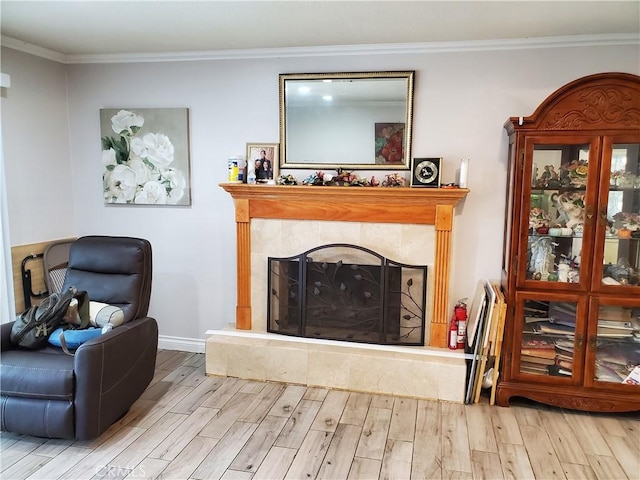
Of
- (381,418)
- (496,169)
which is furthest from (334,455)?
(496,169)

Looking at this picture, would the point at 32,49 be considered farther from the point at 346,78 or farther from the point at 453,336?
the point at 453,336

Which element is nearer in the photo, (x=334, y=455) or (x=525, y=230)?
(x=334, y=455)

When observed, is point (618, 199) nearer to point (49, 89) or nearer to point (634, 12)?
point (634, 12)

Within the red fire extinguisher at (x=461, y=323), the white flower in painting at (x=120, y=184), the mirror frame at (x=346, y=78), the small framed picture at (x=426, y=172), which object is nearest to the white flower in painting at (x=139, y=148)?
the white flower in painting at (x=120, y=184)

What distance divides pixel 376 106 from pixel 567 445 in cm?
244

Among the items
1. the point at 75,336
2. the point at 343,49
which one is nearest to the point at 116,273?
the point at 75,336

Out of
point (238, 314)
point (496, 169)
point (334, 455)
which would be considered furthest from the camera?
point (238, 314)

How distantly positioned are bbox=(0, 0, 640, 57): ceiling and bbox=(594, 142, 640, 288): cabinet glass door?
0.85 meters

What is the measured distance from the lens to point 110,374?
2.46 m

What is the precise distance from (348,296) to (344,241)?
1.33ft

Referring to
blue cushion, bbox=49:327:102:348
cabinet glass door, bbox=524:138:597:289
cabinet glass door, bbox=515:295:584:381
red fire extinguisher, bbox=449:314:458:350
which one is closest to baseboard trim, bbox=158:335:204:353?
blue cushion, bbox=49:327:102:348

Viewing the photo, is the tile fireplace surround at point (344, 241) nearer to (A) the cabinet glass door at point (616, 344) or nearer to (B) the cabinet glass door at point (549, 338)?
(B) the cabinet glass door at point (549, 338)

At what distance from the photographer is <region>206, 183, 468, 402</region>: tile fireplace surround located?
3062 mm

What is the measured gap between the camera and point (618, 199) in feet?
9.10
